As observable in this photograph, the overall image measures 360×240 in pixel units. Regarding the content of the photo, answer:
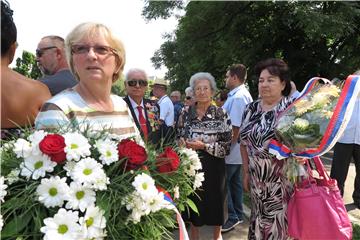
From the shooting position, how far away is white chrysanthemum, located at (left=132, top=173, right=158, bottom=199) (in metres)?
1.23

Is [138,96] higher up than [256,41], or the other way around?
[256,41]

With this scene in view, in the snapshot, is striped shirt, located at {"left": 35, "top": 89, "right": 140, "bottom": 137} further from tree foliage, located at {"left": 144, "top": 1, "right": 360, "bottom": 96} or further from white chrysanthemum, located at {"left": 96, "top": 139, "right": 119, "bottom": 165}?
tree foliage, located at {"left": 144, "top": 1, "right": 360, "bottom": 96}

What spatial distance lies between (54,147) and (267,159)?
229cm

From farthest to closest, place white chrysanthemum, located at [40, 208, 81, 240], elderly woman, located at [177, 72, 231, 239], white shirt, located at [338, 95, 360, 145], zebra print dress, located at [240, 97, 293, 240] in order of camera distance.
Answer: white shirt, located at [338, 95, 360, 145] → elderly woman, located at [177, 72, 231, 239] → zebra print dress, located at [240, 97, 293, 240] → white chrysanthemum, located at [40, 208, 81, 240]

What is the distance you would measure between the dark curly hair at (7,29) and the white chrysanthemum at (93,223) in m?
1.32

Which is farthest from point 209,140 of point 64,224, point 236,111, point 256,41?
point 256,41

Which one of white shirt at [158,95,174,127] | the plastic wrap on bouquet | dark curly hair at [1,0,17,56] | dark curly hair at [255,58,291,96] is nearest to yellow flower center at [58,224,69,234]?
dark curly hair at [1,0,17,56]

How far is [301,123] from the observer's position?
2660mm

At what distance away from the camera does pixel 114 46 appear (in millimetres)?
1846

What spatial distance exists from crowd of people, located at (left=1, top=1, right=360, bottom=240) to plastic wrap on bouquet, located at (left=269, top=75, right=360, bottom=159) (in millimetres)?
269

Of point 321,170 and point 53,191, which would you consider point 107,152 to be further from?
point 321,170

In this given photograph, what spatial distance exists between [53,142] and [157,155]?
1.52 ft

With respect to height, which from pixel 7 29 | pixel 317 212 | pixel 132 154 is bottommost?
pixel 317 212

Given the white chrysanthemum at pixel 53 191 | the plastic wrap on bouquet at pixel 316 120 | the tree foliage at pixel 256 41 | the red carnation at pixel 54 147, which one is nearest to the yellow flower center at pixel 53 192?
the white chrysanthemum at pixel 53 191
